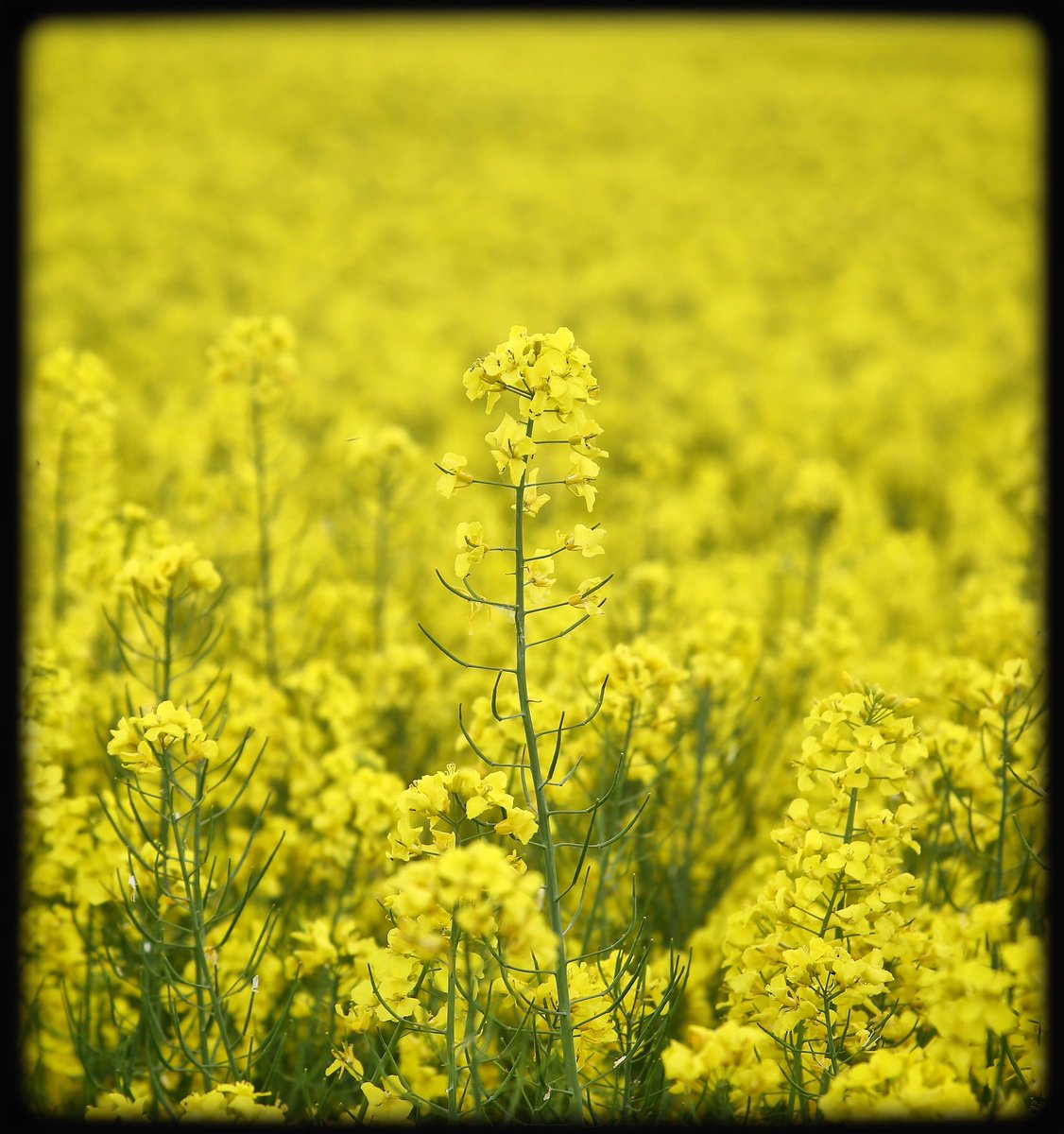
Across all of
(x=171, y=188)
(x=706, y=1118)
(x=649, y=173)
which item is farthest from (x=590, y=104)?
(x=706, y=1118)

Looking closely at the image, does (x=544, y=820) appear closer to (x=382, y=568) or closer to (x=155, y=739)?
(x=155, y=739)

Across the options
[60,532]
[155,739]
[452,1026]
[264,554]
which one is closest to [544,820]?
[452,1026]

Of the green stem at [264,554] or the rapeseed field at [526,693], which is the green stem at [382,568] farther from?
the green stem at [264,554]

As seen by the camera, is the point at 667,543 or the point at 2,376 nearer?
the point at 2,376

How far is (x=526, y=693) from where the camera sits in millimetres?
1671

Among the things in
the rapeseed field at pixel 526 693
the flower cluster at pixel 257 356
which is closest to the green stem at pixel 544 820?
the rapeseed field at pixel 526 693

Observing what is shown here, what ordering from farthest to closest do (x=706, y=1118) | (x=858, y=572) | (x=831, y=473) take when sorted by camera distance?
(x=858, y=572)
(x=831, y=473)
(x=706, y=1118)

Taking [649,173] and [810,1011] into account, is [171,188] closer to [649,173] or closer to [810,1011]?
[649,173]

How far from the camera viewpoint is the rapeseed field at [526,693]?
1.70 metres

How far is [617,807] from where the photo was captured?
260 cm

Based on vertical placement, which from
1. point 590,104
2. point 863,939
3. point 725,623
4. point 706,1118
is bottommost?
point 706,1118

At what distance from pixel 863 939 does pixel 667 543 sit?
12.2 feet

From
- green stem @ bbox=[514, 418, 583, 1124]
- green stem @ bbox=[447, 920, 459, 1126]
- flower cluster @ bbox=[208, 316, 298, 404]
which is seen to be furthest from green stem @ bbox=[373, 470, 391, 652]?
green stem @ bbox=[447, 920, 459, 1126]

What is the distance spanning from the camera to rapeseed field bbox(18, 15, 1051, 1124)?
5.57 ft
